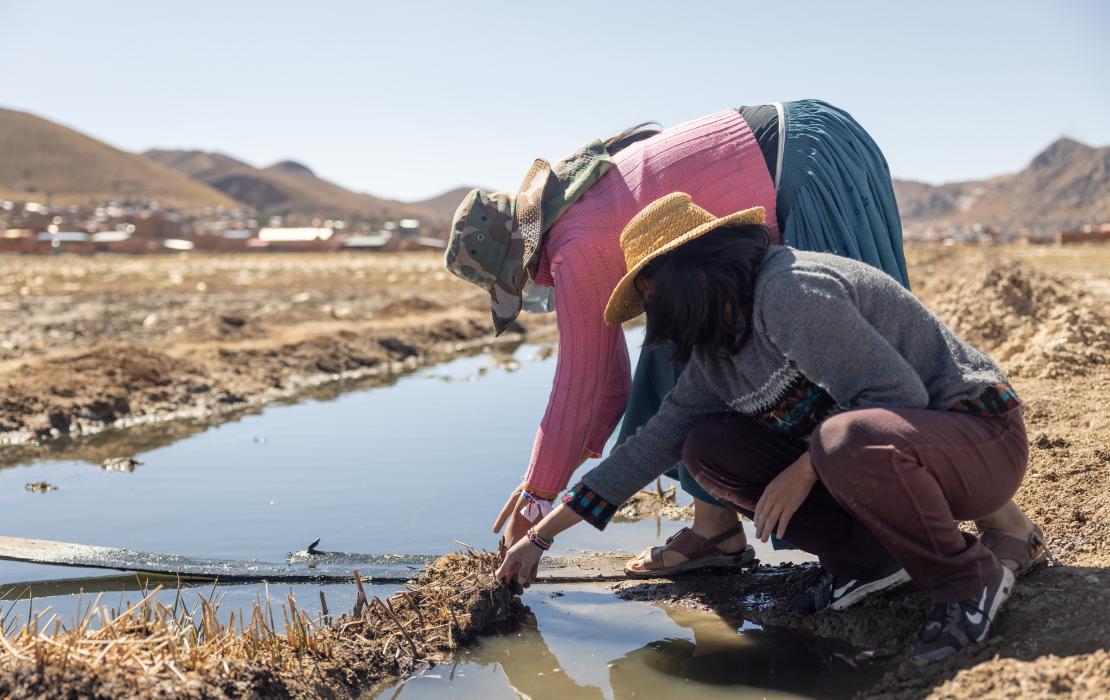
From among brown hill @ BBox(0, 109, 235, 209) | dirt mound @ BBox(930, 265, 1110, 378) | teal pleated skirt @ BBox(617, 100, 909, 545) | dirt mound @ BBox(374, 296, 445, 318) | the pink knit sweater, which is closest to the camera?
the pink knit sweater

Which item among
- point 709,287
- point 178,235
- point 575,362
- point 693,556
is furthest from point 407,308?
point 178,235

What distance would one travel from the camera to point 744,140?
10.2 feet

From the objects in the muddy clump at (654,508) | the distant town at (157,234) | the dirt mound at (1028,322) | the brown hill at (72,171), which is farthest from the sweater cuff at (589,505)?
the brown hill at (72,171)

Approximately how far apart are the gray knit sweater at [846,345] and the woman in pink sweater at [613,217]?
0.52 metres

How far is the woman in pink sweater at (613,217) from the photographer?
2.97 metres

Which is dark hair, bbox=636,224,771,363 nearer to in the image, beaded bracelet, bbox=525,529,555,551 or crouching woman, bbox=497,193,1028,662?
crouching woman, bbox=497,193,1028,662

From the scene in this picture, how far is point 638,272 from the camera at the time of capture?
8.15 ft

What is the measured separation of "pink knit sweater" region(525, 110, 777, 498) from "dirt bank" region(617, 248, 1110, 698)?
0.68 metres

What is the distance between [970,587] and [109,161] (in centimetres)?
12439

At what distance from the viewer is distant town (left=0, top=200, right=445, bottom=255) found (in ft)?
154

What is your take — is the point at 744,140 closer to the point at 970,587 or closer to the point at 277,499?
the point at 970,587

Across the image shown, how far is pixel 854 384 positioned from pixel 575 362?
2.93 feet

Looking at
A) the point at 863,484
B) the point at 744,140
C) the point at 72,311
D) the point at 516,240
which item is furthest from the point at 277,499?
the point at 72,311


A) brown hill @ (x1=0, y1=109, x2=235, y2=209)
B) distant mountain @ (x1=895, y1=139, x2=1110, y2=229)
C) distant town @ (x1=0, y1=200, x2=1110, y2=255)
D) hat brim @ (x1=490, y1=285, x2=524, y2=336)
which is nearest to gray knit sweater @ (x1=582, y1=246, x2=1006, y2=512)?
hat brim @ (x1=490, y1=285, x2=524, y2=336)
